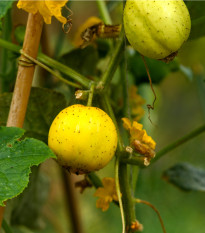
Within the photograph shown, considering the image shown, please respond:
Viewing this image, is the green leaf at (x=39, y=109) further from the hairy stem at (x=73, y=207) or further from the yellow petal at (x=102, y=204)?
the hairy stem at (x=73, y=207)

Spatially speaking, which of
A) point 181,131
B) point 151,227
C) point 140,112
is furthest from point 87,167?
point 181,131

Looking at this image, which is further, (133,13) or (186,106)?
(186,106)

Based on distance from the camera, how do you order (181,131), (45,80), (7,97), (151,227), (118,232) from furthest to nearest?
(181,131) < (118,232) < (151,227) < (45,80) < (7,97)

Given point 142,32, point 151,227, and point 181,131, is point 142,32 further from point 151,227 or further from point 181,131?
point 181,131

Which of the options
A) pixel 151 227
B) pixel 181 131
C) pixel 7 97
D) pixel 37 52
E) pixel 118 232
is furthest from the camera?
pixel 181 131

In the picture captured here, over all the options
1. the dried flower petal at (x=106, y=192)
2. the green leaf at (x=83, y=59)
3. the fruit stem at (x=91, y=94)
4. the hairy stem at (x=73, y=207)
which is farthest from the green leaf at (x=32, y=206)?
the fruit stem at (x=91, y=94)

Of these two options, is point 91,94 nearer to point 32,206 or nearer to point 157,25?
point 157,25
